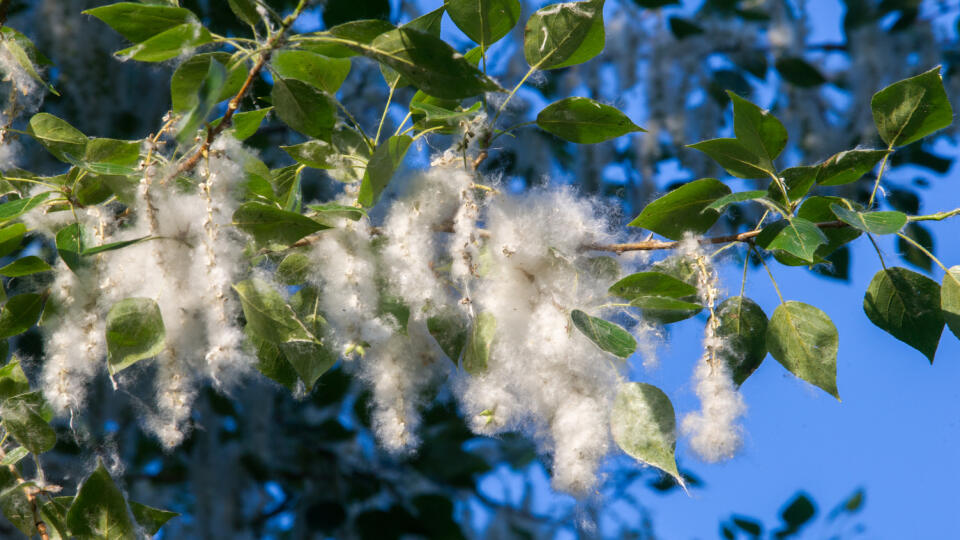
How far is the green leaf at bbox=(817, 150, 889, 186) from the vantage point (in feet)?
1.89

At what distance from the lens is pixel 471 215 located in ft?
1.88

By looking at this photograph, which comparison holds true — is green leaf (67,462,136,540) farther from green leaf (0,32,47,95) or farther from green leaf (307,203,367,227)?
green leaf (0,32,47,95)

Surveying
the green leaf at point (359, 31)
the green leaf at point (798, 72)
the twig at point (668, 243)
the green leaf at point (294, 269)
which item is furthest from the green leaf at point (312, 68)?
the green leaf at point (798, 72)

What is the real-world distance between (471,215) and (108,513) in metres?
0.42

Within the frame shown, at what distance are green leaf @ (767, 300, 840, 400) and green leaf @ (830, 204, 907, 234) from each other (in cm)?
11

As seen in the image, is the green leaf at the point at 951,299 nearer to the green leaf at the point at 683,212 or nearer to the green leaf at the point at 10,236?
the green leaf at the point at 683,212

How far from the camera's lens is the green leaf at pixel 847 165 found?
576mm

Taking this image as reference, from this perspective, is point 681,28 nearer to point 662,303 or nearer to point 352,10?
point 352,10

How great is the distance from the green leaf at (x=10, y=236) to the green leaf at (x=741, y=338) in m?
0.63

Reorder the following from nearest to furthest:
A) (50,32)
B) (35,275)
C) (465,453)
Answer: (35,275), (50,32), (465,453)

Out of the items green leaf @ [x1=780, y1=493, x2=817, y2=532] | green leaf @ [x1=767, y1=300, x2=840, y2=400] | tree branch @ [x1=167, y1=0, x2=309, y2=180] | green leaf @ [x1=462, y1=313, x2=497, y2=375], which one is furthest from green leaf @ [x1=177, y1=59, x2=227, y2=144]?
green leaf @ [x1=780, y1=493, x2=817, y2=532]

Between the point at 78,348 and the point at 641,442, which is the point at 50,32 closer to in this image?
the point at 78,348

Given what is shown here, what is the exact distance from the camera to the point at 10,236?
2.07ft

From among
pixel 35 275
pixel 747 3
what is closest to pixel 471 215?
pixel 35 275
